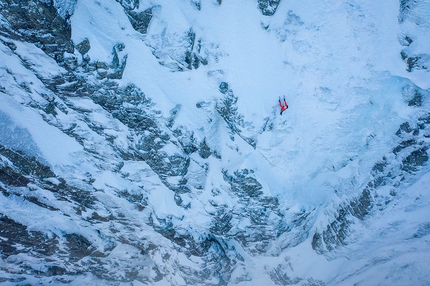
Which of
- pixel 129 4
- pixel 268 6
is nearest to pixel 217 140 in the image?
pixel 268 6

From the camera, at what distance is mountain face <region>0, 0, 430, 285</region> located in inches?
427

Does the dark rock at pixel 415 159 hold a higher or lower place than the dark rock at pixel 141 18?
higher

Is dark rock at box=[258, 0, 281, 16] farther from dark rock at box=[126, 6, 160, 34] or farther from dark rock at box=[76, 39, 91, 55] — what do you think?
dark rock at box=[76, 39, 91, 55]

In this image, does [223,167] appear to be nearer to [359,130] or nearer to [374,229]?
[359,130]

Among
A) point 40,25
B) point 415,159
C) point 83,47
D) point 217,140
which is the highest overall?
point 415,159

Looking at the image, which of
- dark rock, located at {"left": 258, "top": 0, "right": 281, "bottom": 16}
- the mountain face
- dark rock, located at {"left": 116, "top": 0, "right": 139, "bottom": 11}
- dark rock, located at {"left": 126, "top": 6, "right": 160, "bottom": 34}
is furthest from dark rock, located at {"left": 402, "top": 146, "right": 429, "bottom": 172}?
dark rock, located at {"left": 116, "top": 0, "right": 139, "bottom": 11}

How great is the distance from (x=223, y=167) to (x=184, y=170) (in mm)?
1871

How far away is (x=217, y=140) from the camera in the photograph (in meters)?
13.4

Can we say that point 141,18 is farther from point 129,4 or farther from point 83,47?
point 83,47

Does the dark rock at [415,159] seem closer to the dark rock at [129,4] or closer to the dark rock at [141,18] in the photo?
the dark rock at [141,18]

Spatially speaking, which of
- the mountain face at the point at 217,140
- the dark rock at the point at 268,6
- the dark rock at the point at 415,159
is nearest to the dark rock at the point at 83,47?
the mountain face at the point at 217,140

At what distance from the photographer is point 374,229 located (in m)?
14.7

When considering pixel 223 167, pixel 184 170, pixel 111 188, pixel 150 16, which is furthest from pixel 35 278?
pixel 150 16

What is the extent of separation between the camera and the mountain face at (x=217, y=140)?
1084 centimetres
